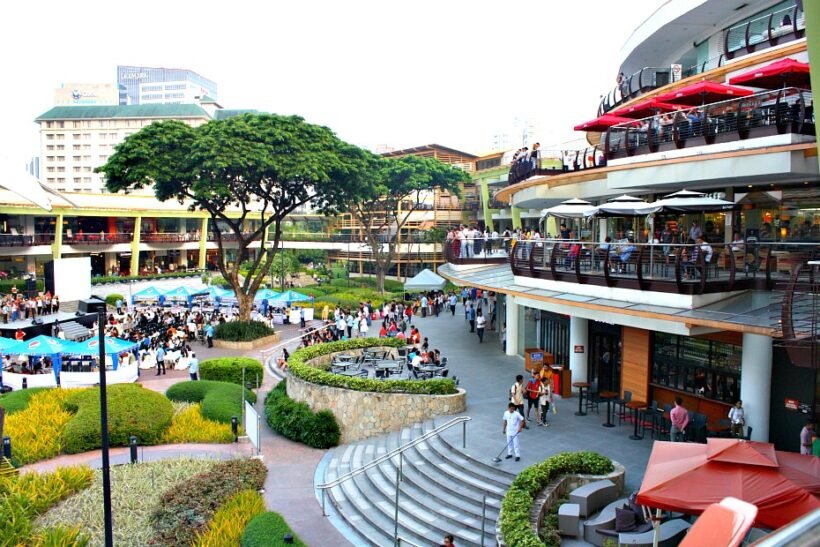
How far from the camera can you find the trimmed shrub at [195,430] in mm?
20094

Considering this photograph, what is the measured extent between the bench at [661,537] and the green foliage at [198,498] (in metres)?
8.22

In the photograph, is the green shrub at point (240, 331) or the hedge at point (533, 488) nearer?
the hedge at point (533, 488)

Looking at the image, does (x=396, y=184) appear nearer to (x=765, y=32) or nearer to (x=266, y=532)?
(x=765, y=32)

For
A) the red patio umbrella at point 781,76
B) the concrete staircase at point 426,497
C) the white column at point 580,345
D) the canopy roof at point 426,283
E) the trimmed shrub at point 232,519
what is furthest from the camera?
the canopy roof at point 426,283

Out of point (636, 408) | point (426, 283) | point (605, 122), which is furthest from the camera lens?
point (426, 283)

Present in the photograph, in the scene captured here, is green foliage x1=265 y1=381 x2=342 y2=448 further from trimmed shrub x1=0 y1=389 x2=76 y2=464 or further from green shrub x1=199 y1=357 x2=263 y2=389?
trimmed shrub x1=0 y1=389 x2=76 y2=464

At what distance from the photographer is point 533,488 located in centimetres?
1264

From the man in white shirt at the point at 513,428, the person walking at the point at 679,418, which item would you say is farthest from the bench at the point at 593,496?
the person walking at the point at 679,418

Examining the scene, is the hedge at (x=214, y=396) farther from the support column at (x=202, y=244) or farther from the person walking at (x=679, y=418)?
the support column at (x=202, y=244)

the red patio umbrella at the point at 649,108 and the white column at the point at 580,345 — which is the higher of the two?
the red patio umbrella at the point at 649,108

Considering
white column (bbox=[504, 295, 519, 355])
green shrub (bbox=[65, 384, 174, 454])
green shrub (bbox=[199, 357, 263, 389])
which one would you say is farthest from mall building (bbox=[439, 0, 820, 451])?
green shrub (bbox=[65, 384, 174, 454])

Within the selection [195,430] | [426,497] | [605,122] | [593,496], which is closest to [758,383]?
[593,496]

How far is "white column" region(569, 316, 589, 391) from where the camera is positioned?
67.2ft

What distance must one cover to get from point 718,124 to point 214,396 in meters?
18.0
